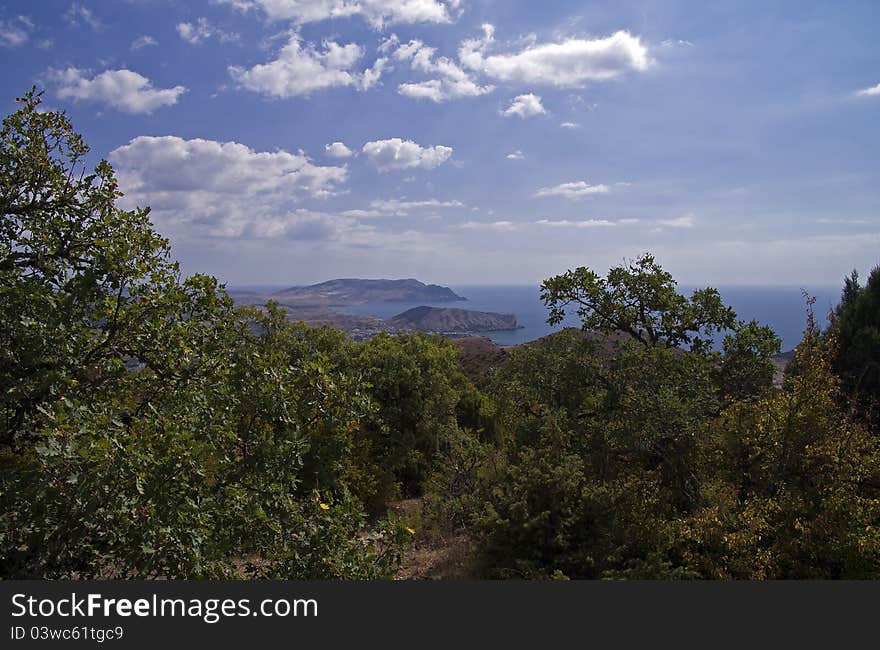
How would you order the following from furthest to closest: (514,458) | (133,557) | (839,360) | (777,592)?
(839,360)
(514,458)
(777,592)
(133,557)

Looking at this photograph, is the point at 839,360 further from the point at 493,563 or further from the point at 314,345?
the point at 314,345

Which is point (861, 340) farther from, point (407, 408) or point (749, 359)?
point (407, 408)

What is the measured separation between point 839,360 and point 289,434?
18.1m

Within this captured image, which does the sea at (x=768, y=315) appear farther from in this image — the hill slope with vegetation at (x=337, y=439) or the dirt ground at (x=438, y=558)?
the dirt ground at (x=438, y=558)

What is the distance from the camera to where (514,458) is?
13242mm

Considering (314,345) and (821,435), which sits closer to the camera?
(821,435)

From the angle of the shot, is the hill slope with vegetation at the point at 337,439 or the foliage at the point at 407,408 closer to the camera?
the hill slope with vegetation at the point at 337,439

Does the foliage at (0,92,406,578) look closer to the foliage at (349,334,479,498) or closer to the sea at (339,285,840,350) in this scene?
the sea at (339,285,840,350)

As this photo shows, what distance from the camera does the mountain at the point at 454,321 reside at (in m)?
83.6

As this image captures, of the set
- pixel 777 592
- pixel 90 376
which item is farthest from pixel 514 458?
pixel 90 376

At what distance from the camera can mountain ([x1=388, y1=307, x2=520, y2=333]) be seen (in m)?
83.6

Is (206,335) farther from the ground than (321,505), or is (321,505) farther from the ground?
(206,335)

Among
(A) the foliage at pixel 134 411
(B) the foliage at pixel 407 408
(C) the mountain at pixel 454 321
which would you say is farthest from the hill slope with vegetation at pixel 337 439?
(C) the mountain at pixel 454 321

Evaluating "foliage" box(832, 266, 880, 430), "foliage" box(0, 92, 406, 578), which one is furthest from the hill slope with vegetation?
"foliage" box(832, 266, 880, 430)
